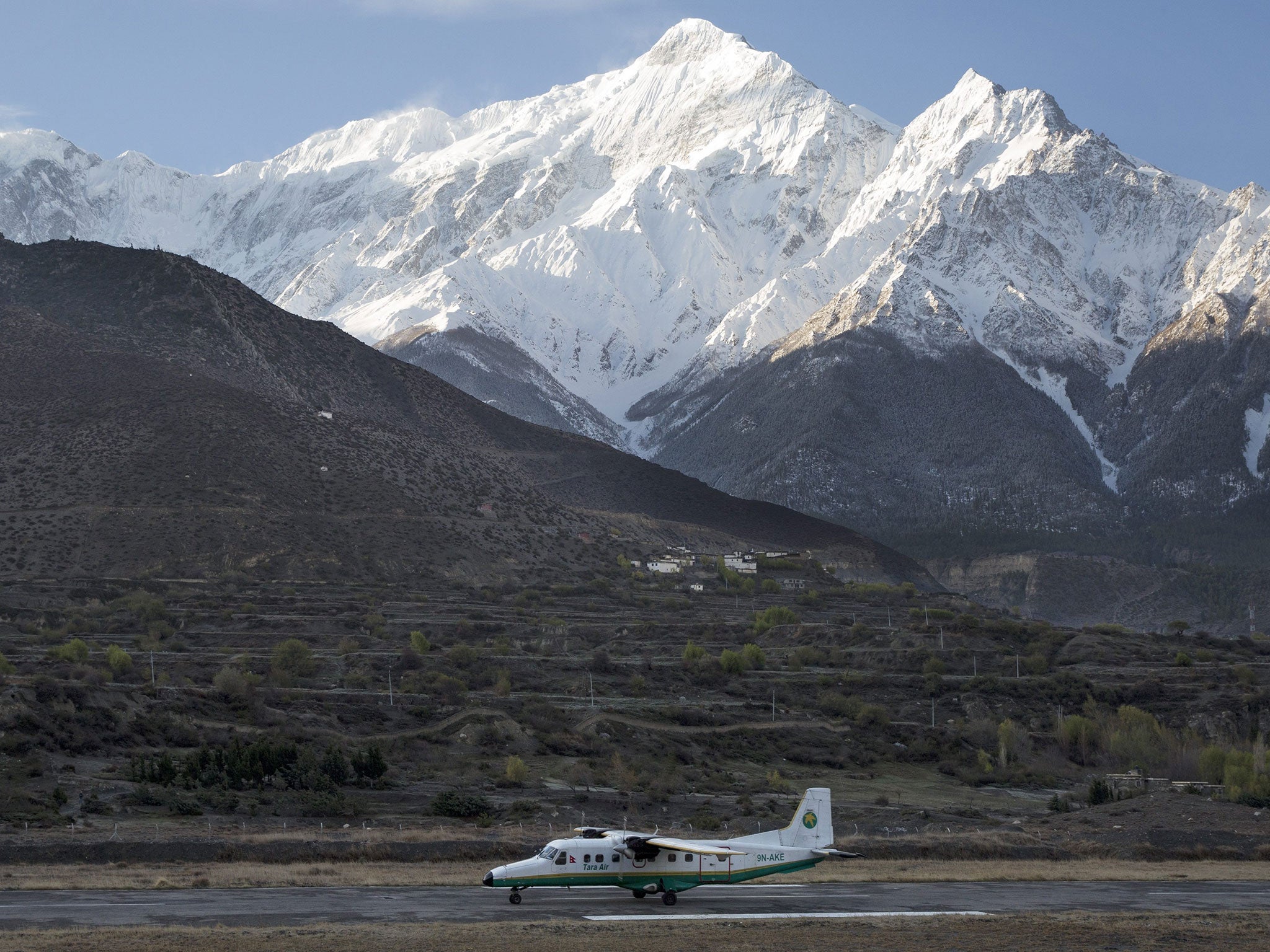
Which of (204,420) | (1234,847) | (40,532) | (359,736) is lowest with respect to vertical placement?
(1234,847)

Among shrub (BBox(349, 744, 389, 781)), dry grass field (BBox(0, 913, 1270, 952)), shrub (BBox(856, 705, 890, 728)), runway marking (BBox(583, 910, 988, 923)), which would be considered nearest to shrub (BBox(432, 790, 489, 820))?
shrub (BBox(349, 744, 389, 781))

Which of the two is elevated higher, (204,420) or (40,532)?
(204,420)

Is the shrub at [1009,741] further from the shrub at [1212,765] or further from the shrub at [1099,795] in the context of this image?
the shrub at [1099,795]

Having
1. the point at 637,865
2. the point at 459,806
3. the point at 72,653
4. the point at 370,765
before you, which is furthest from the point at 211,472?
the point at 637,865

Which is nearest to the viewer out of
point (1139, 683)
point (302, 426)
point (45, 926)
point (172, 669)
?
point (45, 926)

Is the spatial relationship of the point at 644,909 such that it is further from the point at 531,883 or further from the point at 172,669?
the point at 172,669

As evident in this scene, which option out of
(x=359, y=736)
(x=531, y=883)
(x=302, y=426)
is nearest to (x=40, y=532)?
(x=302, y=426)

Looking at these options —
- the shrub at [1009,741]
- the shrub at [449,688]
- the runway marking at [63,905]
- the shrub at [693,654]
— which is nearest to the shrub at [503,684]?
the shrub at [449,688]

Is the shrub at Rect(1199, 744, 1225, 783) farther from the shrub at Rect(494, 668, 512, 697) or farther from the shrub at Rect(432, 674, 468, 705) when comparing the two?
the shrub at Rect(432, 674, 468, 705)
